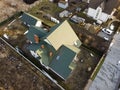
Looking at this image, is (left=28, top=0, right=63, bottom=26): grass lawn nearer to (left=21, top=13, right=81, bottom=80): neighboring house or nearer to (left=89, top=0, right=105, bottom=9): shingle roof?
(left=89, top=0, right=105, bottom=9): shingle roof

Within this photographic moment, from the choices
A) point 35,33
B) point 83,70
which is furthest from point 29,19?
point 83,70

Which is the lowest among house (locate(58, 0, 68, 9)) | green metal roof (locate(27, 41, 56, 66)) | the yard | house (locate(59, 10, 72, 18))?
the yard

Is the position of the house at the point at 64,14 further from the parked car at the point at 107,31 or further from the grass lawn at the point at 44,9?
the parked car at the point at 107,31

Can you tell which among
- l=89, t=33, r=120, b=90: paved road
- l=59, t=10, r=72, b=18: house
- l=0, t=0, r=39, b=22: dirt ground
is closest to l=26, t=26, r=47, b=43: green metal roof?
l=59, t=10, r=72, b=18: house

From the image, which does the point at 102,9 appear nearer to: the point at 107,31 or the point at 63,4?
the point at 107,31

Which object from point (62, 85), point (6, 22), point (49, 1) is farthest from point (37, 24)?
point (62, 85)

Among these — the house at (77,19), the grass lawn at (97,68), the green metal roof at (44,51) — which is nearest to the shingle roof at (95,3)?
the house at (77,19)
